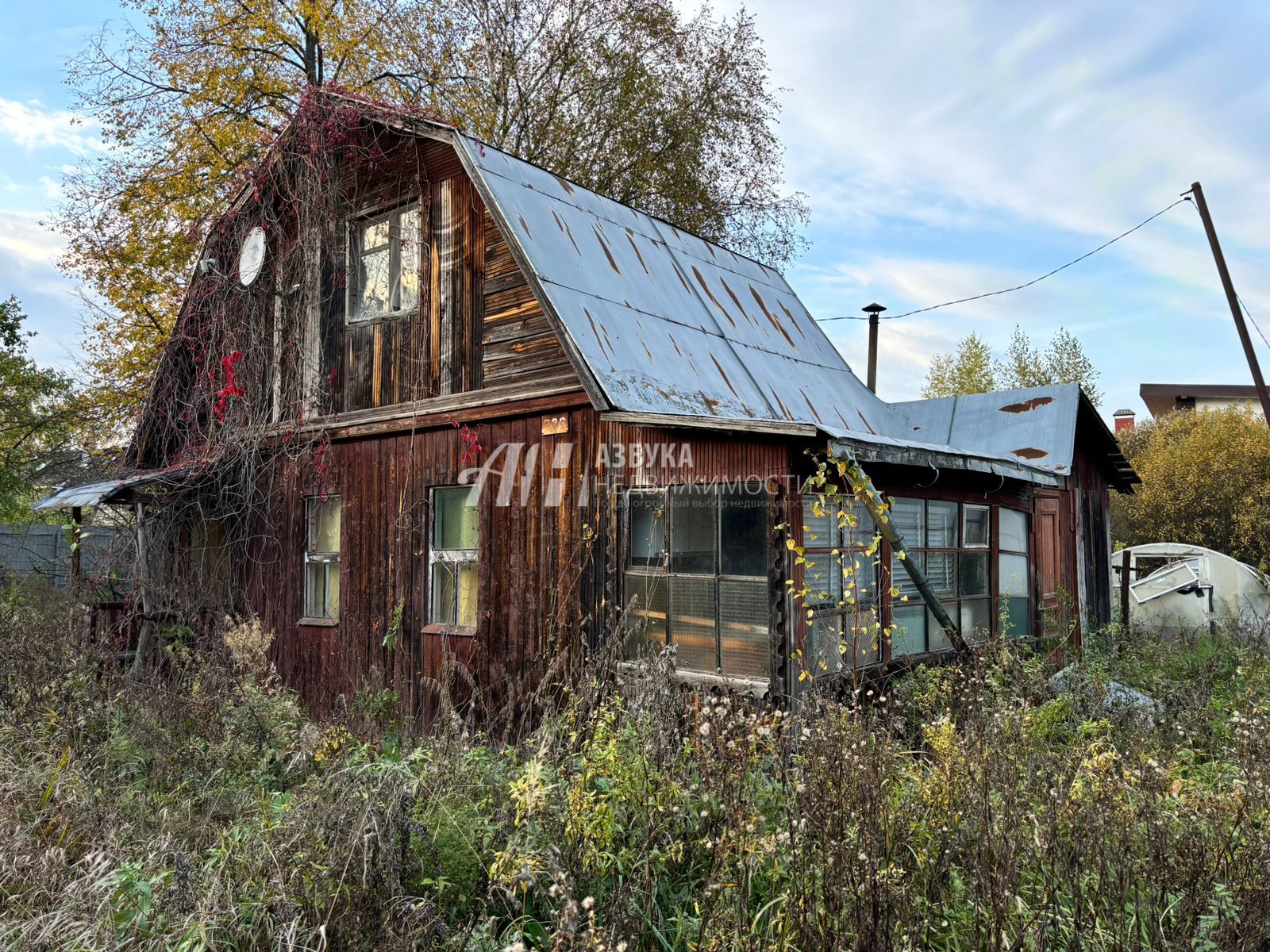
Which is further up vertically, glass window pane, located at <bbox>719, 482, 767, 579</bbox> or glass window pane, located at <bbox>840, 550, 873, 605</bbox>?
glass window pane, located at <bbox>719, 482, 767, 579</bbox>

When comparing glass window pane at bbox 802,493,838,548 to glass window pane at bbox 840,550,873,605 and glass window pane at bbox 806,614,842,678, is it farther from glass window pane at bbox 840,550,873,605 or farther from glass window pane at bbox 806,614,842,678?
glass window pane at bbox 806,614,842,678

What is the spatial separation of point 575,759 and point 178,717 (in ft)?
10.7

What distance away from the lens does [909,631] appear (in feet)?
25.8

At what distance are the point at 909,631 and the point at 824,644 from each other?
5.18 ft

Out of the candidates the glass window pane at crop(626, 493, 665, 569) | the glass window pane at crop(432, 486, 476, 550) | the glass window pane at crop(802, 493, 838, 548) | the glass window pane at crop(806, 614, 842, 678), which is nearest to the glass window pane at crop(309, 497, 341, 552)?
the glass window pane at crop(432, 486, 476, 550)

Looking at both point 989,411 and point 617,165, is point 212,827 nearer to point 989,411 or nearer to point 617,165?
point 989,411

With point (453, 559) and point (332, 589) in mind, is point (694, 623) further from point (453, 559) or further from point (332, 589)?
point (332, 589)

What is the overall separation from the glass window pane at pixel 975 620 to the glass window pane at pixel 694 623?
3.30 metres

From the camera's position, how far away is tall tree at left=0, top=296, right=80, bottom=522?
20.5m

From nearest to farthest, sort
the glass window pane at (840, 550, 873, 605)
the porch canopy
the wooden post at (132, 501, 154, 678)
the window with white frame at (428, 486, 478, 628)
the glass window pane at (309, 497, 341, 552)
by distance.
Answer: the glass window pane at (840, 550, 873, 605) < the window with white frame at (428, 486, 478, 628) < the wooden post at (132, 501, 154, 678) < the glass window pane at (309, 497, 341, 552) < the porch canopy

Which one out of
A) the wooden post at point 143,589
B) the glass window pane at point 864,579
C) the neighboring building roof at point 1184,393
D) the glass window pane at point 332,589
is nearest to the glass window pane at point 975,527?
the glass window pane at point 864,579

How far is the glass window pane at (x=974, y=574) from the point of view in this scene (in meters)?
8.78

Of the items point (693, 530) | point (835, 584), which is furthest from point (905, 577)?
point (693, 530)

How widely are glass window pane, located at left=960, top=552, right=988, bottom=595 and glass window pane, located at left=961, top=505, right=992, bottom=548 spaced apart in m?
0.11
